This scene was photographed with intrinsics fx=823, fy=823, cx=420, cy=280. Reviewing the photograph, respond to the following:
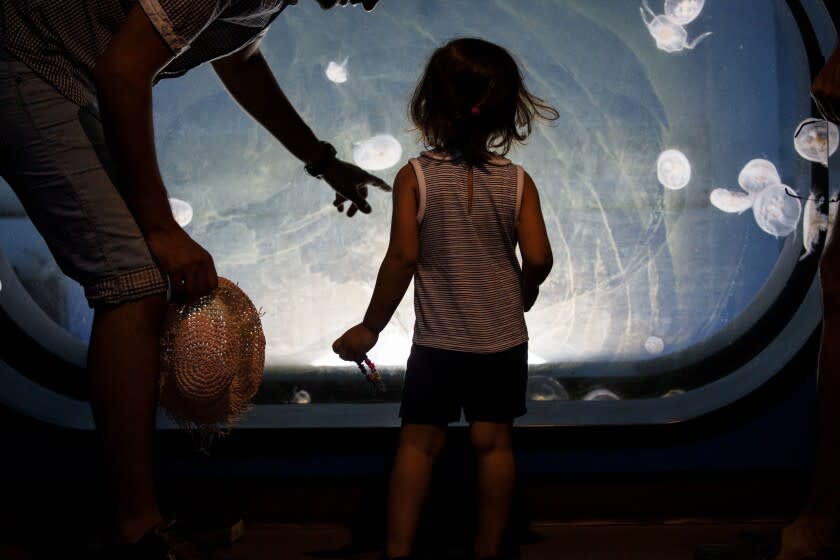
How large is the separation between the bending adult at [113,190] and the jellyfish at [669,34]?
126 cm

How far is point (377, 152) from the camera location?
221 centimetres

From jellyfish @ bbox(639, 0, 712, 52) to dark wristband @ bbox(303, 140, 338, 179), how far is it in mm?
907

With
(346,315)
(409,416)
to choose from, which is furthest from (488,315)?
(346,315)

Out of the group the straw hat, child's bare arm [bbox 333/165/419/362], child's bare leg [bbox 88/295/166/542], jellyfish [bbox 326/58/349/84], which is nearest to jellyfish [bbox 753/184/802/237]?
child's bare arm [bbox 333/165/419/362]

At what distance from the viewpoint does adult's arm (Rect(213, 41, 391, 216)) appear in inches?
75.9

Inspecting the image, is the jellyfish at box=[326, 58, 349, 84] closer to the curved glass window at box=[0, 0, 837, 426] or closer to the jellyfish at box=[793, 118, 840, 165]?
the curved glass window at box=[0, 0, 837, 426]

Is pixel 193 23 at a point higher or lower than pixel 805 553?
higher

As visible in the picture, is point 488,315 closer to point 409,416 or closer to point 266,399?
point 409,416

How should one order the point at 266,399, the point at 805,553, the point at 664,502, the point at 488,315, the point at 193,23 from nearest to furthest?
the point at 193,23
the point at 805,553
the point at 488,315
the point at 664,502
the point at 266,399

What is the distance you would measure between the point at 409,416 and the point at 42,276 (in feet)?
3.78

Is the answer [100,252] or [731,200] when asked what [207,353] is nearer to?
[100,252]

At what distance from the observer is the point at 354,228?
7.17 feet

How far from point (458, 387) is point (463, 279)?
0.73 ft

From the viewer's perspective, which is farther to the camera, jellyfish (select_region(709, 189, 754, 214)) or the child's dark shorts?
jellyfish (select_region(709, 189, 754, 214))
